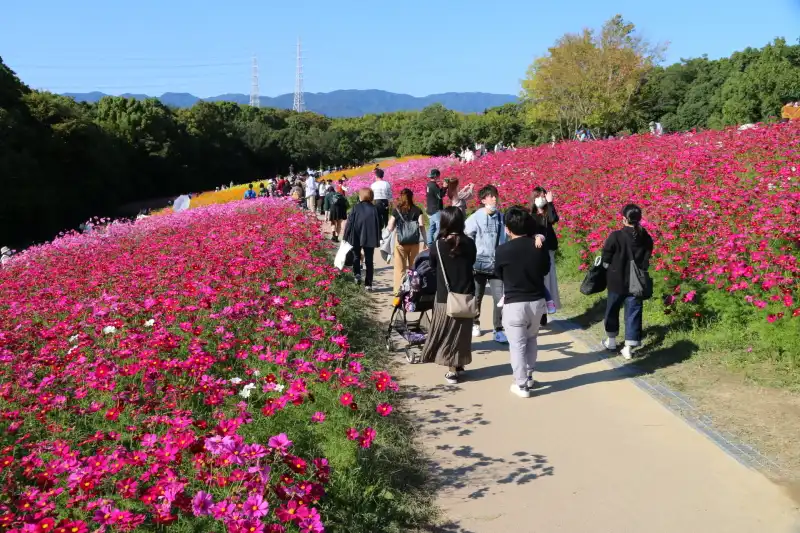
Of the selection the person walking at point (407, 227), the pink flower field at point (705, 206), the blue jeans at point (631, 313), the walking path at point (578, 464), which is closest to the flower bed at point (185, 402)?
the walking path at point (578, 464)

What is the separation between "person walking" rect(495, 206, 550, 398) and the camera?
5582 mm

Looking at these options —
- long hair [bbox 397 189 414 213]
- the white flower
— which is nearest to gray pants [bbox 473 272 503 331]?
long hair [bbox 397 189 414 213]

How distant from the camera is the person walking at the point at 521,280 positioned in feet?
18.3

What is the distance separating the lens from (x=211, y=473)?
11.5 feet

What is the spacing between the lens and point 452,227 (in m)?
5.98

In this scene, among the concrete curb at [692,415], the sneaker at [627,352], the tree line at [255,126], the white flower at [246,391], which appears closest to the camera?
the white flower at [246,391]

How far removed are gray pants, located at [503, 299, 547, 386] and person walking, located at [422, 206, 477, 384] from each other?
0.51m

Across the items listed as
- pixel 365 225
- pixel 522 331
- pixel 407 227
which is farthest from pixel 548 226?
pixel 365 225

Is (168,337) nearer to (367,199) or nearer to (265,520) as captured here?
(265,520)

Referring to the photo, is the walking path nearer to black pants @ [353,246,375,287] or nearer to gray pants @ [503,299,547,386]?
gray pants @ [503,299,547,386]

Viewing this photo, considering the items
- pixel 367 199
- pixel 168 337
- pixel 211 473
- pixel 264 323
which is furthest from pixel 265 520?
pixel 367 199

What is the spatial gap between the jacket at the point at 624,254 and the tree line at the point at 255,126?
1541cm

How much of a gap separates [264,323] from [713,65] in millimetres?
61676

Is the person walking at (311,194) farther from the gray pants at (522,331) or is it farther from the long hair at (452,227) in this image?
the gray pants at (522,331)
